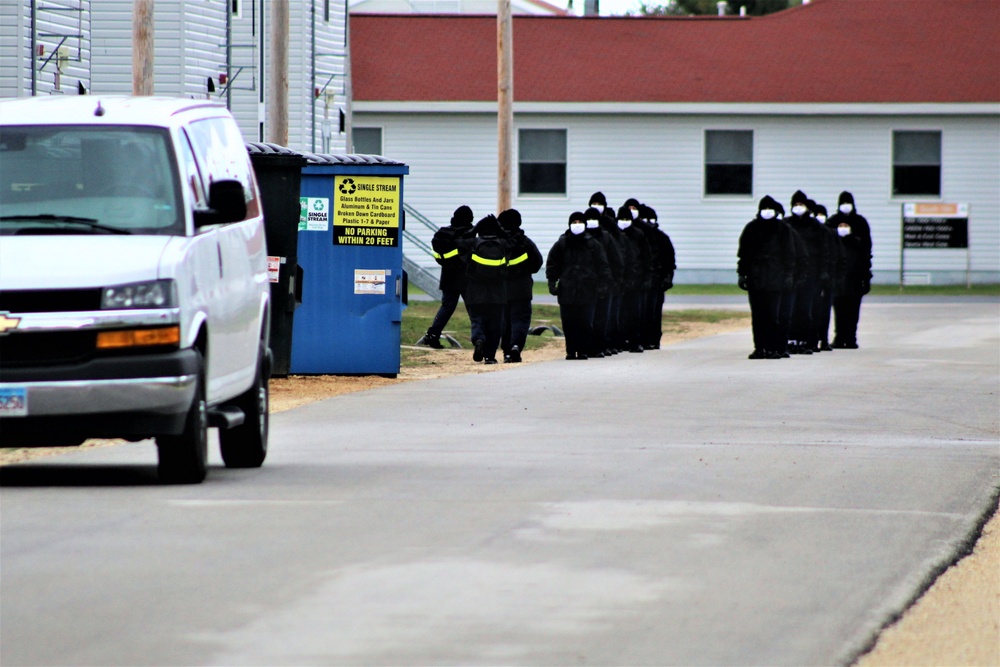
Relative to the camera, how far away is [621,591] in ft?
25.1

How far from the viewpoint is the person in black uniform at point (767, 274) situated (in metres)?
24.4

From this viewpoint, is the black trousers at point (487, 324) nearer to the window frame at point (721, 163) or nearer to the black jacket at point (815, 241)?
the black jacket at point (815, 241)

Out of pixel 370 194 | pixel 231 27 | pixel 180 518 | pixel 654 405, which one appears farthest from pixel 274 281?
pixel 231 27

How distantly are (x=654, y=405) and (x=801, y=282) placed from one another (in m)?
8.60

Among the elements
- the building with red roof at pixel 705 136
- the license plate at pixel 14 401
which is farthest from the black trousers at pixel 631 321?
the building with red roof at pixel 705 136

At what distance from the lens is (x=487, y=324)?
77.2 feet

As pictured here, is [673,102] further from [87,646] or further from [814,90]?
[87,646]

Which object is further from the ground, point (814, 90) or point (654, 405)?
point (814, 90)

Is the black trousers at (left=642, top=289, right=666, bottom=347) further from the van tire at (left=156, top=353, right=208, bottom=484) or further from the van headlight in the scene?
the van headlight

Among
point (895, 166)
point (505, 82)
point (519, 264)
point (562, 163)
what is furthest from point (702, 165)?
point (519, 264)

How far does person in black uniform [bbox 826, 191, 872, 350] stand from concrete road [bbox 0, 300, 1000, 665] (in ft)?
34.2

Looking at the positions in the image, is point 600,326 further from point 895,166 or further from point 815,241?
point 895,166

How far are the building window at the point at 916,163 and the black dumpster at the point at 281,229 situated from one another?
1184 inches

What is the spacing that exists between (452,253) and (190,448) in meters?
15.1
